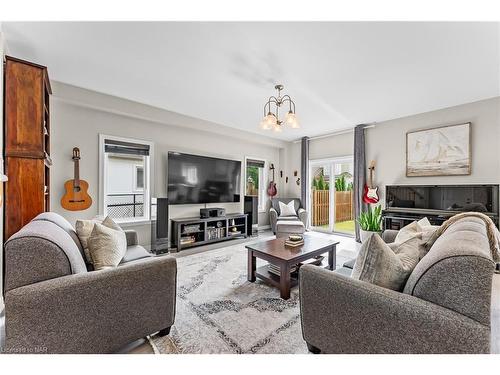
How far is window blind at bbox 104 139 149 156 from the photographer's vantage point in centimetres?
349

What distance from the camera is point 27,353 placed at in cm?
112

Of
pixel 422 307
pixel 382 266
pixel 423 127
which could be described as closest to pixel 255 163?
pixel 423 127

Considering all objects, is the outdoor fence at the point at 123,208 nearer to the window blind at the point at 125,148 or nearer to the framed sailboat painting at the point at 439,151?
the window blind at the point at 125,148

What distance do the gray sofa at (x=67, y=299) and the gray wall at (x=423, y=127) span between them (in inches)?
172

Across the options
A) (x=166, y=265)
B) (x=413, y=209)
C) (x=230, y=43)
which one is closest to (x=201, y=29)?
(x=230, y=43)

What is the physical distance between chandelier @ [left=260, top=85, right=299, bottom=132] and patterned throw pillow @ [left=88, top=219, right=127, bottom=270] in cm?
187

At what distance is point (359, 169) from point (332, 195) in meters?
1.00

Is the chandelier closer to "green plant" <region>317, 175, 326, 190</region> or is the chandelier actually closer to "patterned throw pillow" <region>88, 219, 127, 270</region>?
"patterned throw pillow" <region>88, 219, 127, 270</region>

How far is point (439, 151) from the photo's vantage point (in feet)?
12.0

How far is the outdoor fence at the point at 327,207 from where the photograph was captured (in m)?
5.17

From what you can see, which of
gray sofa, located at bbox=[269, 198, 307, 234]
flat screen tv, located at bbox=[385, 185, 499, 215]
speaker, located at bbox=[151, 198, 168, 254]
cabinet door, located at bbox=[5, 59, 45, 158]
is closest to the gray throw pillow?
cabinet door, located at bbox=[5, 59, 45, 158]

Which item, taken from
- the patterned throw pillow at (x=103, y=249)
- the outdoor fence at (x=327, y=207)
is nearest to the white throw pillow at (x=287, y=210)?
the outdoor fence at (x=327, y=207)

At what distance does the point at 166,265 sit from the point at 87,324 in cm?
49

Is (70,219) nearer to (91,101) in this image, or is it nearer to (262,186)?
(91,101)
